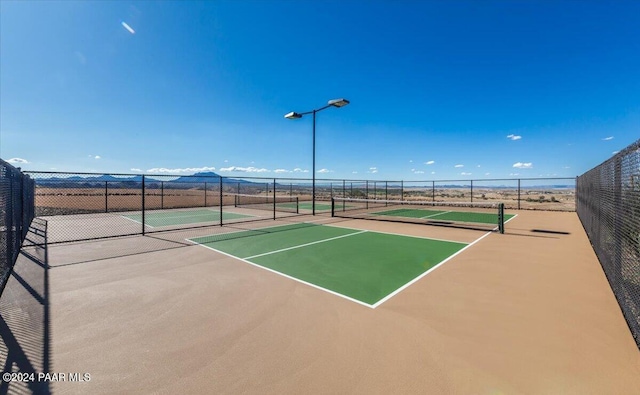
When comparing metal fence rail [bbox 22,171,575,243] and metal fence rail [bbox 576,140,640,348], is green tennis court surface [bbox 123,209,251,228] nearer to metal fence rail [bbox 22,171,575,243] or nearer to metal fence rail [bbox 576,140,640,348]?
Answer: metal fence rail [bbox 22,171,575,243]

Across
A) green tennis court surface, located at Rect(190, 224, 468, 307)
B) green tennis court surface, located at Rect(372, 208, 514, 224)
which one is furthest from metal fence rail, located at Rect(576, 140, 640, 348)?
green tennis court surface, located at Rect(372, 208, 514, 224)

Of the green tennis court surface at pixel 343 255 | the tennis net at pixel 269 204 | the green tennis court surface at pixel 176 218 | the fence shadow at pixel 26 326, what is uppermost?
the tennis net at pixel 269 204

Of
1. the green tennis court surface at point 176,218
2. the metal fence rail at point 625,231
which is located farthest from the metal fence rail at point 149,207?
the metal fence rail at point 625,231

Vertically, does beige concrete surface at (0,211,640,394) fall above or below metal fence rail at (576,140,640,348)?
below

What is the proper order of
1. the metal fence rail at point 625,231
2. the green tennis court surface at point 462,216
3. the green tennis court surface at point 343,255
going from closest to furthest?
the metal fence rail at point 625,231 → the green tennis court surface at point 343,255 → the green tennis court surface at point 462,216

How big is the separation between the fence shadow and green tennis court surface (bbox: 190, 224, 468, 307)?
3501 mm

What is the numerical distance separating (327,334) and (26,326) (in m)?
3.95

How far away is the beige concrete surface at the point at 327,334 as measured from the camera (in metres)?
2.57

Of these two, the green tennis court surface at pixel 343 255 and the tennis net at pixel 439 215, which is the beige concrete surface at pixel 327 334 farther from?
the tennis net at pixel 439 215

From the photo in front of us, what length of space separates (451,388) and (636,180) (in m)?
3.92

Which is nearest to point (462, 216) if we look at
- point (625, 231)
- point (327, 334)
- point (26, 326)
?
point (625, 231)

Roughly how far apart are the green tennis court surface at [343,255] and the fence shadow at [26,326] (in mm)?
3501

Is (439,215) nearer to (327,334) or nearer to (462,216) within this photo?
(462,216)

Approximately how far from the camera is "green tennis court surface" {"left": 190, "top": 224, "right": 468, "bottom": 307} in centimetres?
506
